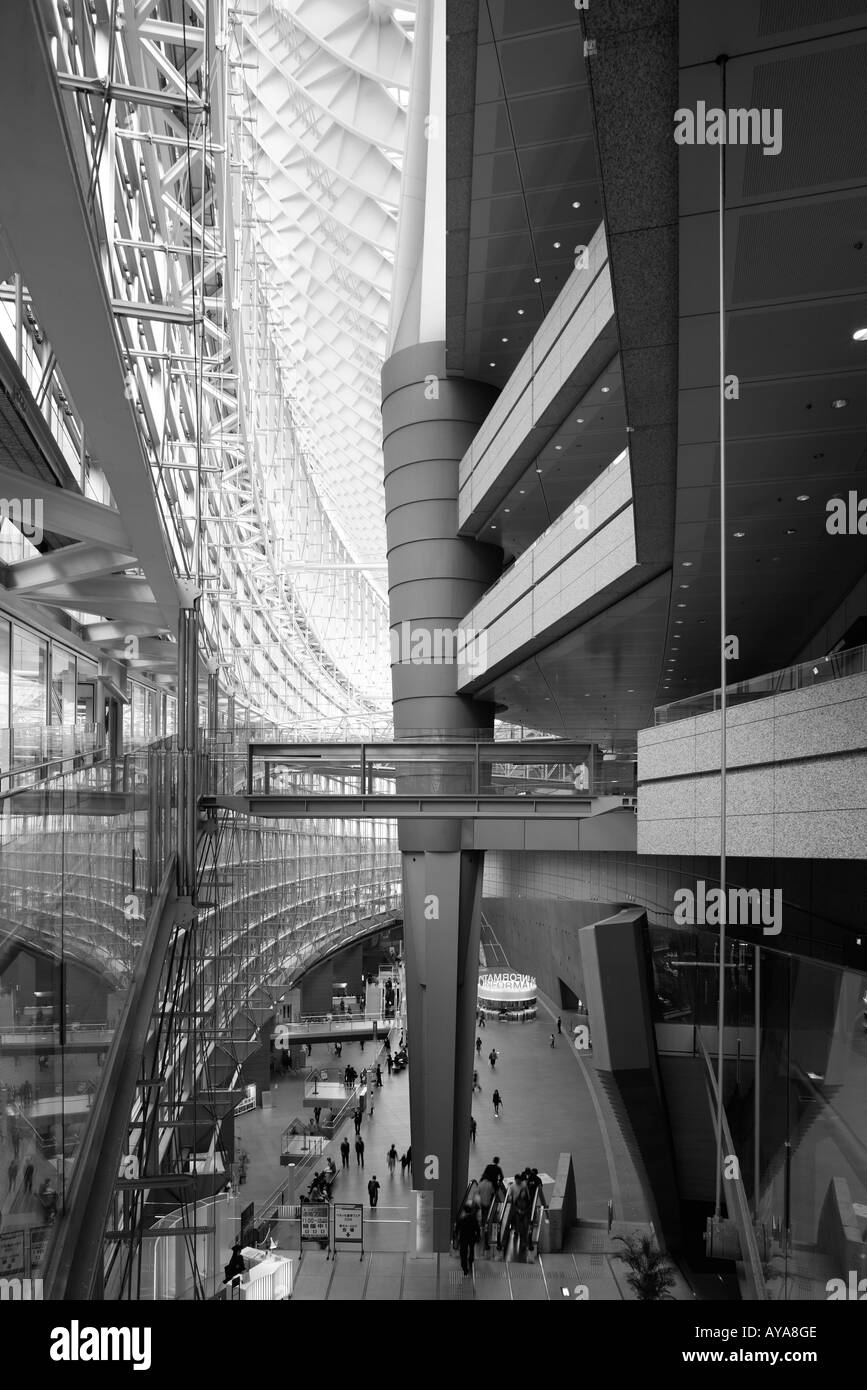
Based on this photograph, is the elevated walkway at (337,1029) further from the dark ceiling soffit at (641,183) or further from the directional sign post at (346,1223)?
the dark ceiling soffit at (641,183)

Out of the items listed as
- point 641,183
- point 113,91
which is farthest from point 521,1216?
point 113,91

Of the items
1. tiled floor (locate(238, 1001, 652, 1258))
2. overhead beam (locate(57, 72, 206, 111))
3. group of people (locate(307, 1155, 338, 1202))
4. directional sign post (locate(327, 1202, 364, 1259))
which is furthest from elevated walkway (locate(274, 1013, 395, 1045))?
overhead beam (locate(57, 72, 206, 111))

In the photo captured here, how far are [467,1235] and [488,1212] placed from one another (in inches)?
99.5

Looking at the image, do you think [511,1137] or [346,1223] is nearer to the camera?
[346,1223]

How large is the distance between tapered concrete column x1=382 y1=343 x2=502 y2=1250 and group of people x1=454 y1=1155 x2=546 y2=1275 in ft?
2.69

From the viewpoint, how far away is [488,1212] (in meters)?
20.3

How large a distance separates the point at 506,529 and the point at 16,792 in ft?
68.1

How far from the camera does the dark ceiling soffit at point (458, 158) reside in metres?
13.3

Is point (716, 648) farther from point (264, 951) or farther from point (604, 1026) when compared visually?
point (264, 951)

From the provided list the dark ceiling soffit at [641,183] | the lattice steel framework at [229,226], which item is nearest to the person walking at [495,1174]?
the lattice steel framework at [229,226]

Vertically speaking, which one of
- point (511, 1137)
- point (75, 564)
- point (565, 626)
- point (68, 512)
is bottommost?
point (511, 1137)

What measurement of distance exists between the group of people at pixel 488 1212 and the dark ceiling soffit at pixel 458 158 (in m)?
16.9

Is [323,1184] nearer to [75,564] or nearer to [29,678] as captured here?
[29,678]
